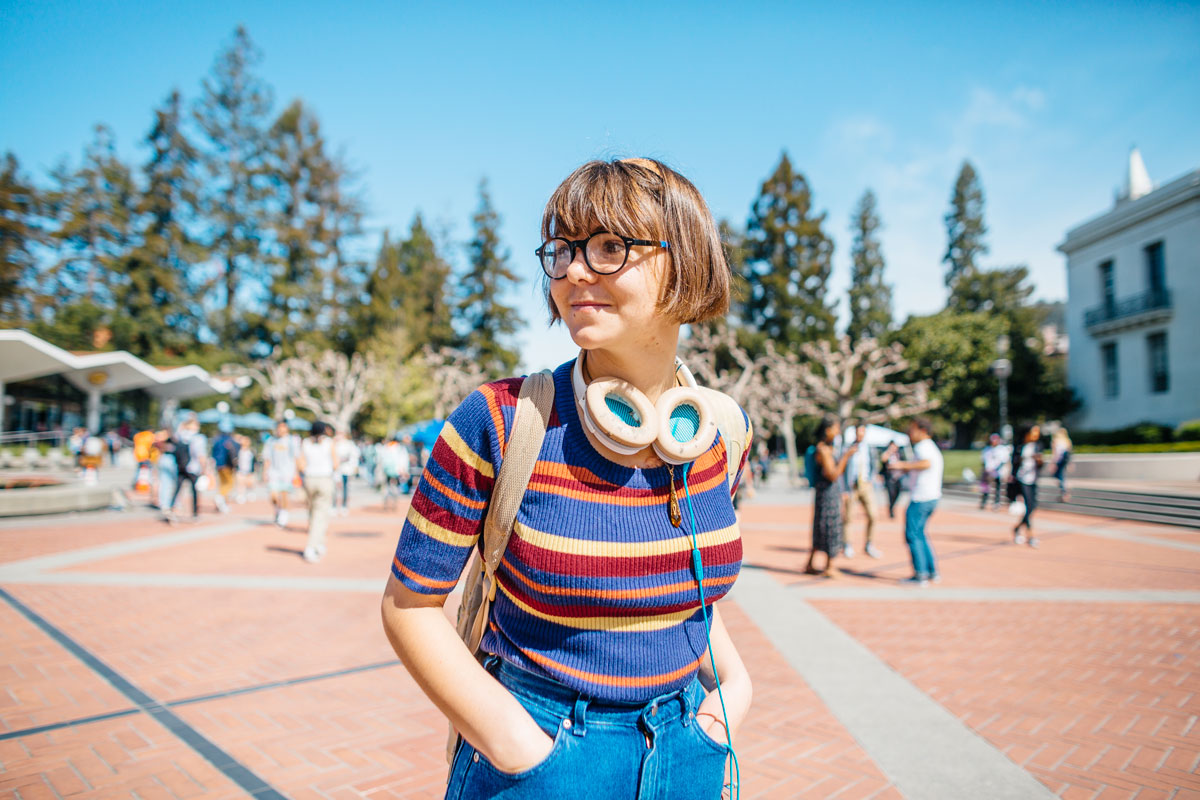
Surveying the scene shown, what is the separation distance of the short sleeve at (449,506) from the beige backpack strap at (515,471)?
0.02 meters

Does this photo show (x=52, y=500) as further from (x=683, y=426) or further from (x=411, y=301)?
(x=411, y=301)

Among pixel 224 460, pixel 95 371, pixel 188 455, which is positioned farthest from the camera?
pixel 95 371

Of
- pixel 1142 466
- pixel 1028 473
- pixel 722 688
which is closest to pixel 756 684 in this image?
pixel 722 688

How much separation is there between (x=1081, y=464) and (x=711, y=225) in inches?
991

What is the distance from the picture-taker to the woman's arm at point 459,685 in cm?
102

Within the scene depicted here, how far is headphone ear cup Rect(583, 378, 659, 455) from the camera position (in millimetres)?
1082

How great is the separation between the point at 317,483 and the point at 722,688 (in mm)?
8299

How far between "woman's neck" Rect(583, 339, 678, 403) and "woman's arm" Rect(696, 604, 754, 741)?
0.48m

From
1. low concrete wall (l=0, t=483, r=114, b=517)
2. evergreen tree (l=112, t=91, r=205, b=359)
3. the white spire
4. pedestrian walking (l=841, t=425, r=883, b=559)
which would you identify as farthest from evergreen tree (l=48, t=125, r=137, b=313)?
the white spire

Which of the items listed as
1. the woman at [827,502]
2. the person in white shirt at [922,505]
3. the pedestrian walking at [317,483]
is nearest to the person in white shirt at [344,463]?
the pedestrian walking at [317,483]

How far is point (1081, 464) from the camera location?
21.1 metres

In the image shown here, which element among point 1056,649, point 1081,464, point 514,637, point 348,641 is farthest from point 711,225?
point 1081,464

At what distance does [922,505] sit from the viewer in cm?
715

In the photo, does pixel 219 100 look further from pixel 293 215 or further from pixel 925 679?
pixel 925 679
